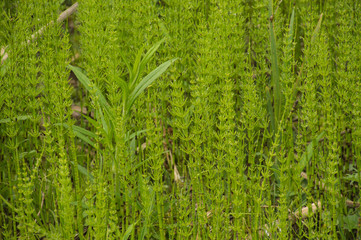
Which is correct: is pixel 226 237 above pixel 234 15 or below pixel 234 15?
below

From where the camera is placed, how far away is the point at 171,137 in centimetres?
254

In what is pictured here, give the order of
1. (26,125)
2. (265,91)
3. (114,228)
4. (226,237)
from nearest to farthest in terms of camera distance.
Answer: (114,228), (226,237), (26,125), (265,91)

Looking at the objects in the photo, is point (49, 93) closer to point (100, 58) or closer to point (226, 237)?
point (100, 58)

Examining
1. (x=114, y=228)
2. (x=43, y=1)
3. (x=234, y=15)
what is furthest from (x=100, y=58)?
(x=114, y=228)

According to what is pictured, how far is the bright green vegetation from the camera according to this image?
202cm

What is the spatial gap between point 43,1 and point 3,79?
0.46 meters

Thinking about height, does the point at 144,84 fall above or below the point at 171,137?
above

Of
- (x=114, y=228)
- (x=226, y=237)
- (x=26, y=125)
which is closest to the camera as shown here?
(x=114, y=228)

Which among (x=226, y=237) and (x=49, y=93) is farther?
(x=49, y=93)

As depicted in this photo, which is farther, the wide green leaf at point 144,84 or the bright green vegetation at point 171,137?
the wide green leaf at point 144,84

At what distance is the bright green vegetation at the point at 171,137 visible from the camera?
2016mm

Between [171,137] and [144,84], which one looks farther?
[171,137]

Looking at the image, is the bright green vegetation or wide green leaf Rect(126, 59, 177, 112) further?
wide green leaf Rect(126, 59, 177, 112)

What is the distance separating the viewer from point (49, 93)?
248 centimetres
